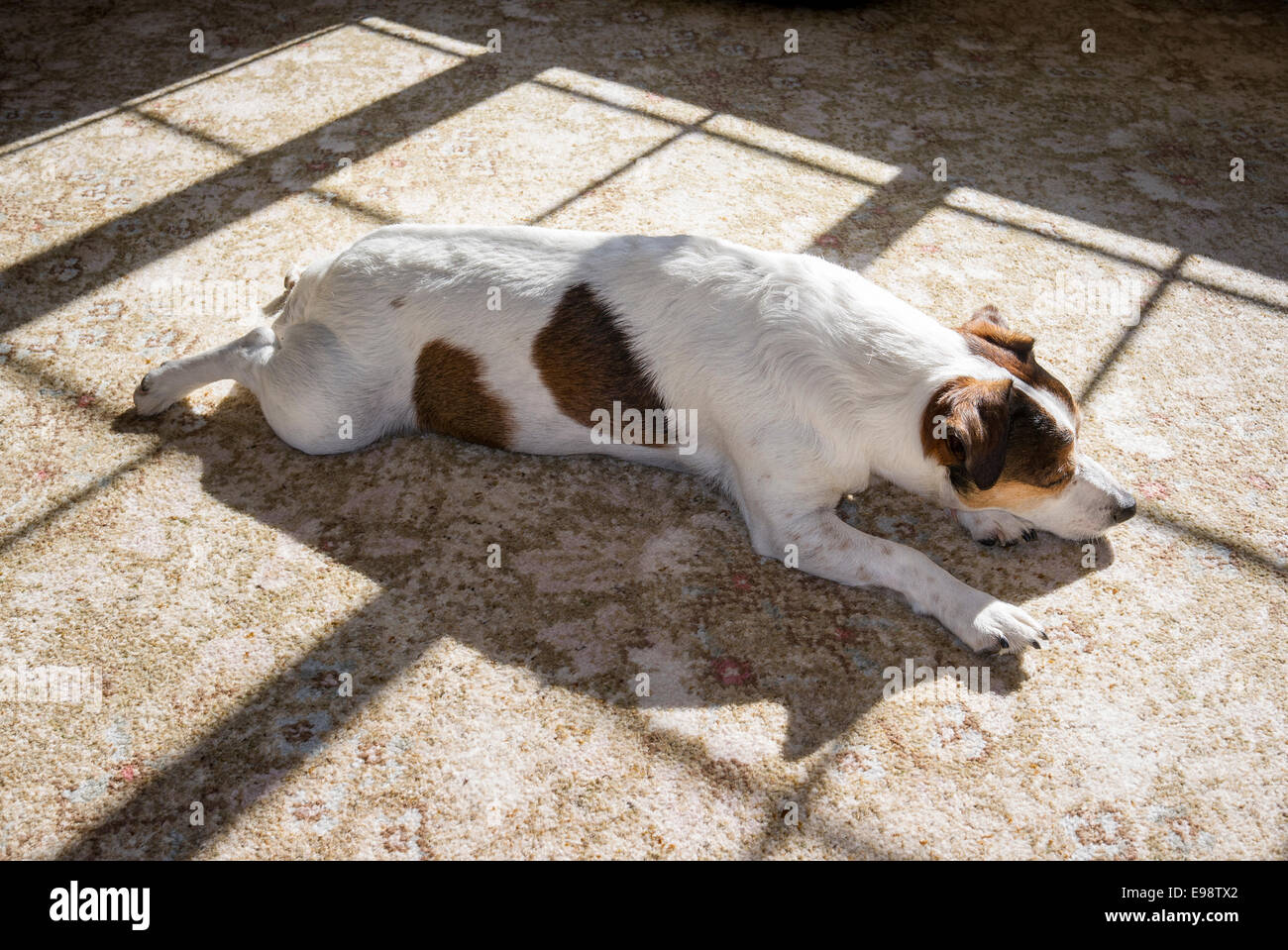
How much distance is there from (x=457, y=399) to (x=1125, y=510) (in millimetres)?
2122

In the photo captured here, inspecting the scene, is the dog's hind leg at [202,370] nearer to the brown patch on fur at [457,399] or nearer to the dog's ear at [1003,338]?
the brown patch on fur at [457,399]

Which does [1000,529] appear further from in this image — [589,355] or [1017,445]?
[589,355]

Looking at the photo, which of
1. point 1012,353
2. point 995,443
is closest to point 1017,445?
point 995,443

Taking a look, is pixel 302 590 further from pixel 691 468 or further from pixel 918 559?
pixel 918 559

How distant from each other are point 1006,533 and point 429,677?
6.13ft

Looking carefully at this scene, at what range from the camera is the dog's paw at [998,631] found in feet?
9.18

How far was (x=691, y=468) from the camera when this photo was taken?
329 centimetres

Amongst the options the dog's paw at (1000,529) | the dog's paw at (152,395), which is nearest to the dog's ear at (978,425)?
the dog's paw at (1000,529)

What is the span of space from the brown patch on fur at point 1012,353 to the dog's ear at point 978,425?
130 millimetres

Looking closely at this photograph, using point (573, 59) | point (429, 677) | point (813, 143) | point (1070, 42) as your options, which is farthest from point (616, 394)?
point (1070, 42)

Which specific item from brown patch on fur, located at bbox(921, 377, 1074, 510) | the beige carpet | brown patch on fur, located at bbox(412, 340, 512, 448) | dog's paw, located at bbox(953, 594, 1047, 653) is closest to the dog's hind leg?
the beige carpet

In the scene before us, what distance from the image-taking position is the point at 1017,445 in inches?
108

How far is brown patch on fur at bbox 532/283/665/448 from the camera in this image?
3010mm

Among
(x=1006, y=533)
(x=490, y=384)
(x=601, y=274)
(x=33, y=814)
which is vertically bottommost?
(x=33, y=814)
